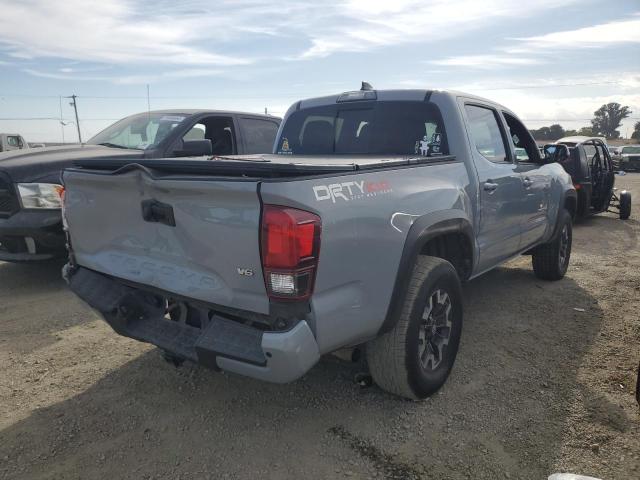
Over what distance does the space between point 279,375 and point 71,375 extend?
195 cm

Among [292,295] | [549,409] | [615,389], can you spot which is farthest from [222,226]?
[615,389]

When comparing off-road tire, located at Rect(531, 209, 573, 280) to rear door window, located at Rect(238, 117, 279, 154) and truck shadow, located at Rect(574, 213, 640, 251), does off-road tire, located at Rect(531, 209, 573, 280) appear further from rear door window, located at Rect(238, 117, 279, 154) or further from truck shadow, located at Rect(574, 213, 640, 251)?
rear door window, located at Rect(238, 117, 279, 154)

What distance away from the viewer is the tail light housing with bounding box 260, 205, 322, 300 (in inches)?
85.4

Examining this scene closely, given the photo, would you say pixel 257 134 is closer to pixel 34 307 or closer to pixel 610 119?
pixel 34 307

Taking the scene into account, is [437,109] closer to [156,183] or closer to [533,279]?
[156,183]

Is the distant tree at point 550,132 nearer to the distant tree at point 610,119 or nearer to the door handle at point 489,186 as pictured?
the distant tree at point 610,119

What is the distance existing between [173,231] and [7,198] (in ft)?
11.5

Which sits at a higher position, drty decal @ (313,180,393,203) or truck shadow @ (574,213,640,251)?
drty decal @ (313,180,393,203)

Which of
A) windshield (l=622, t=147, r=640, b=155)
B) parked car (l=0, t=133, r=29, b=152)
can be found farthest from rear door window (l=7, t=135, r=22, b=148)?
windshield (l=622, t=147, r=640, b=155)

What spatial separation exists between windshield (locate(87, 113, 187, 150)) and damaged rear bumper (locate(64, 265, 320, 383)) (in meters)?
3.23

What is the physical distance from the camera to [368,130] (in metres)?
4.21

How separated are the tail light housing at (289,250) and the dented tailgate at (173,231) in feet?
0.18

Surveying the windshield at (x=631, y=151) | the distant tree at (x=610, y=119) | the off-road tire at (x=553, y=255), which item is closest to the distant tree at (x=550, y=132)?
the distant tree at (x=610, y=119)

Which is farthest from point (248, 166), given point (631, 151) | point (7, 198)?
point (631, 151)
